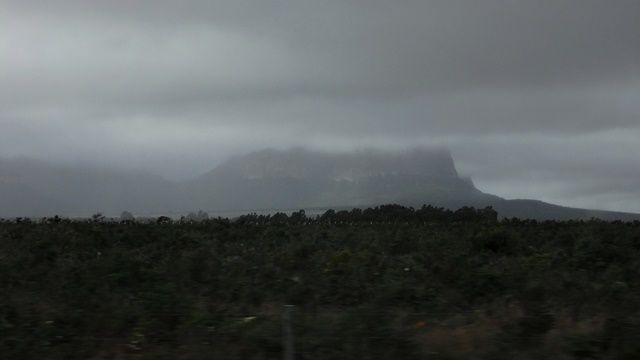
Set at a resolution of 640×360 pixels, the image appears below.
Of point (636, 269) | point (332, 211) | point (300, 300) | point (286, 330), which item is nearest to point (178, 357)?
point (286, 330)

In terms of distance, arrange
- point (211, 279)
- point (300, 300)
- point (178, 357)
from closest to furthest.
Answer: point (178, 357) → point (300, 300) → point (211, 279)

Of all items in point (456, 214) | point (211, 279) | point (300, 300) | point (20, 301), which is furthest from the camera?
point (456, 214)

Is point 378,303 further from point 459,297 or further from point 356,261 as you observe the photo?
point 356,261

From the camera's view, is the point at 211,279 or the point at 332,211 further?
the point at 332,211

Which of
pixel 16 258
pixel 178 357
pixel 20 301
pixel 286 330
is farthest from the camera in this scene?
pixel 16 258

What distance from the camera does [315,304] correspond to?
11062mm

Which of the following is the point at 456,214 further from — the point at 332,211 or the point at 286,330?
the point at 286,330

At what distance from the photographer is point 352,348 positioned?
771 centimetres

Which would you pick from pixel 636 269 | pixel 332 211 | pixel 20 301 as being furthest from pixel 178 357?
pixel 332 211

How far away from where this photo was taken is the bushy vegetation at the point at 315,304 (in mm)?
7953

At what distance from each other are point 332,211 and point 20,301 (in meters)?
36.6

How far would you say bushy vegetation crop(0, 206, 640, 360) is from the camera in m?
7.95

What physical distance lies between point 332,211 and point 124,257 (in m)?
31.9

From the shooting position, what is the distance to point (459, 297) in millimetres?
12172
